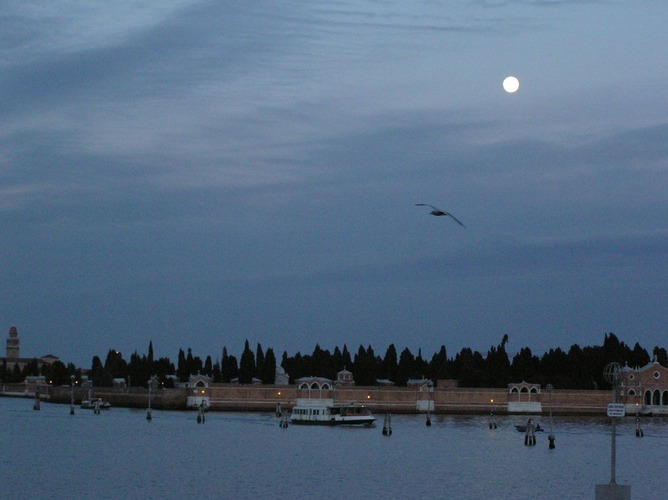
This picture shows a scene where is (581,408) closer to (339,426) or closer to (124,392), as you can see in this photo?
(339,426)

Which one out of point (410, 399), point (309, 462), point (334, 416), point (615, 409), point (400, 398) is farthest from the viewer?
point (410, 399)

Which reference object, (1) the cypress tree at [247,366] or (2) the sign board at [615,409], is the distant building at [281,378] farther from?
(2) the sign board at [615,409]

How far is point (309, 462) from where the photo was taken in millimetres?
54125

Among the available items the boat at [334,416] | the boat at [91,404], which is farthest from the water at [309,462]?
the boat at [91,404]

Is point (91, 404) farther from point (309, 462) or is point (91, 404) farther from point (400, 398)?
point (309, 462)

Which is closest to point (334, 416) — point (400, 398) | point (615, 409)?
point (400, 398)

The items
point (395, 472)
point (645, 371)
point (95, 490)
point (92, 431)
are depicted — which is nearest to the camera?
point (95, 490)

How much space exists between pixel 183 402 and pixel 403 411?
19956 mm

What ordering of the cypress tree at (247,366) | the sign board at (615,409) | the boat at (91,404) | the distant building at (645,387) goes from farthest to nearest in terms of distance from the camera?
1. the cypress tree at (247,366)
2. the boat at (91,404)
3. the distant building at (645,387)
4. the sign board at (615,409)

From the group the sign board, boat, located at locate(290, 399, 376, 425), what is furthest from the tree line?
the sign board

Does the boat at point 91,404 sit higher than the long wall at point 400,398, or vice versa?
the long wall at point 400,398

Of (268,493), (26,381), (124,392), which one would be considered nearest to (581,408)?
(124,392)

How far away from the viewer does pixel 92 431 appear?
77.2 metres

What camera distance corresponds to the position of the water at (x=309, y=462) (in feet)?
141
